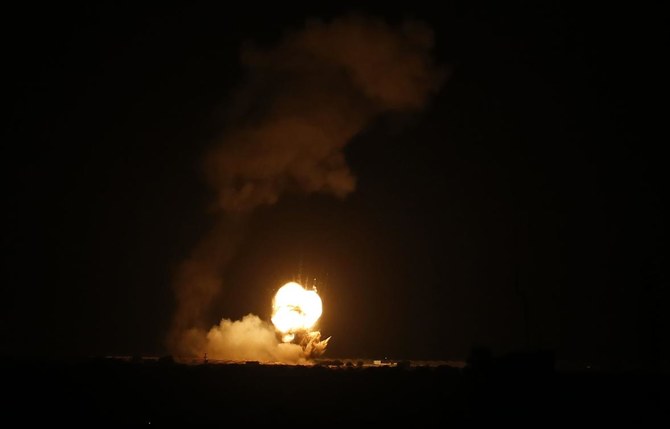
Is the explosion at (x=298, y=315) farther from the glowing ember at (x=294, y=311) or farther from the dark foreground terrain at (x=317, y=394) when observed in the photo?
the dark foreground terrain at (x=317, y=394)

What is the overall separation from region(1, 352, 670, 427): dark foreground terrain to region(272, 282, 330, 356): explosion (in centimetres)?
2875

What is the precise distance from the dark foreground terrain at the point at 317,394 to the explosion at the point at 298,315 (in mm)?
28751

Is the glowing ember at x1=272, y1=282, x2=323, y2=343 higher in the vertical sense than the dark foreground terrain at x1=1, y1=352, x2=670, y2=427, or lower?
higher

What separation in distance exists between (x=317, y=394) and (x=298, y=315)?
114ft

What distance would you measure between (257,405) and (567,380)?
74.6 feet

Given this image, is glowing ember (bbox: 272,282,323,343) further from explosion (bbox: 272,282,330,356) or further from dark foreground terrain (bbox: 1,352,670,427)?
dark foreground terrain (bbox: 1,352,670,427)

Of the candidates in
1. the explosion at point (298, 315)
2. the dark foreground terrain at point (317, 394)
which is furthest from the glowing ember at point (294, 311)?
the dark foreground terrain at point (317, 394)

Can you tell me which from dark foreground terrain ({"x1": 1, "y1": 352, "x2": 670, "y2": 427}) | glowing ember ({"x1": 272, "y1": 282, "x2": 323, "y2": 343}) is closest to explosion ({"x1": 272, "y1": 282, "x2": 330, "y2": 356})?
glowing ember ({"x1": 272, "y1": 282, "x2": 323, "y2": 343})

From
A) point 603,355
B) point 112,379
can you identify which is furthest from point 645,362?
point 112,379

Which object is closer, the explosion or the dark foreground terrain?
the dark foreground terrain

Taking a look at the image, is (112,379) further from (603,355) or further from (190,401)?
(603,355)

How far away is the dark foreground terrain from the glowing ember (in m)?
28.7

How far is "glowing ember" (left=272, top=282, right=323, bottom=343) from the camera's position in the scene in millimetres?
101500

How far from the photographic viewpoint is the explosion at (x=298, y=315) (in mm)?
101500
